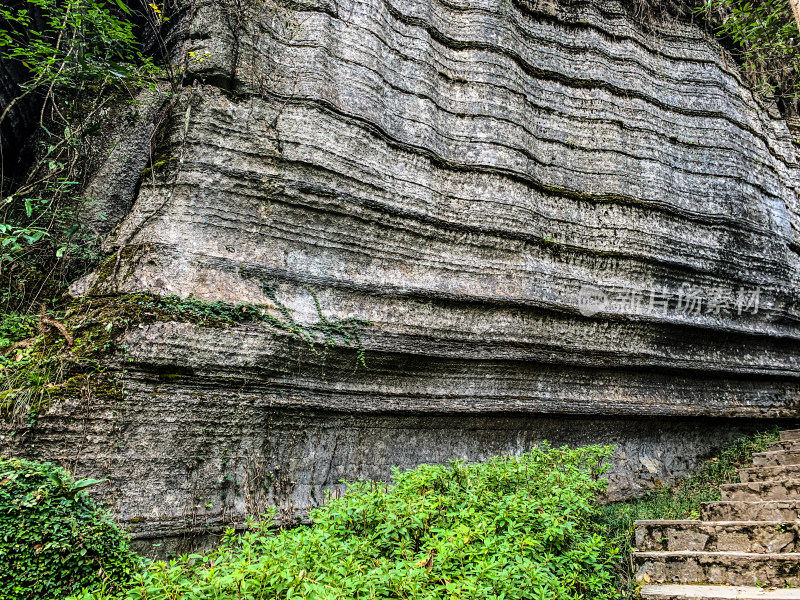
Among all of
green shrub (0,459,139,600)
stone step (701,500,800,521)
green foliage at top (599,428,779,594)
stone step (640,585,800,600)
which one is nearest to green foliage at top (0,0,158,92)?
green shrub (0,459,139,600)

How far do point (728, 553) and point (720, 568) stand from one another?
0.35ft

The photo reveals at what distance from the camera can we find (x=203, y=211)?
4.05m

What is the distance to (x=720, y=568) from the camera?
323 centimetres

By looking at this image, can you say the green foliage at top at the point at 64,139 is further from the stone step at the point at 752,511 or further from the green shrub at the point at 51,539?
the stone step at the point at 752,511

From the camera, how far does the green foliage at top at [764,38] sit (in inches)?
275

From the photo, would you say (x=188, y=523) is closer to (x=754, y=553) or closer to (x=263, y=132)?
(x=263, y=132)

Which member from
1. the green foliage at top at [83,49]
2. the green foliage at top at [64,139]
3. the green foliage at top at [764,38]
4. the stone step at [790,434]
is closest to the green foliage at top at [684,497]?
the stone step at [790,434]

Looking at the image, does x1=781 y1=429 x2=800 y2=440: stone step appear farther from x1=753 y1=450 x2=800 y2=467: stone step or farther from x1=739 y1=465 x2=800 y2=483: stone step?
x1=739 y1=465 x2=800 y2=483: stone step

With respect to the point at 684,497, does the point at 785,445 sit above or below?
above

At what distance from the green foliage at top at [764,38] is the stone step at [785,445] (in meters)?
5.02

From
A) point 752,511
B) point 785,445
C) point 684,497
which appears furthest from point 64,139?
point 785,445

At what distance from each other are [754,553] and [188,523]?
11.9ft

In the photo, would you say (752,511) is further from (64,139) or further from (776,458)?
(64,139)

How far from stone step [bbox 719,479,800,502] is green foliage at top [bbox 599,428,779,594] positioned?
0.28 meters
